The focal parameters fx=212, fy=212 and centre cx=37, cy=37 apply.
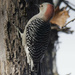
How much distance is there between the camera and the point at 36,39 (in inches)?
181

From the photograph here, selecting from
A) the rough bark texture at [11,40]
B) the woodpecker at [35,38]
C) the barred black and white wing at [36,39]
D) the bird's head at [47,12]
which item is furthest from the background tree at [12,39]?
the bird's head at [47,12]

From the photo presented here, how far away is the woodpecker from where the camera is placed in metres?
4.48

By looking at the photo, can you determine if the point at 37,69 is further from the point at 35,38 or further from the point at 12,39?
the point at 12,39

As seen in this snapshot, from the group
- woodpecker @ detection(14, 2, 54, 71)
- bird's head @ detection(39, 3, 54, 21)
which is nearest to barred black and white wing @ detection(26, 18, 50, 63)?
woodpecker @ detection(14, 2, 54, 71)

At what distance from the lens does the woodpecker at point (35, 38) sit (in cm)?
448

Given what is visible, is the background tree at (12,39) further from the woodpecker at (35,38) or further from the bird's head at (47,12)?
the bird's head at (47,12)

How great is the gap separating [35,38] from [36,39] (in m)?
0.03

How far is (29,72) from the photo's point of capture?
171 inches

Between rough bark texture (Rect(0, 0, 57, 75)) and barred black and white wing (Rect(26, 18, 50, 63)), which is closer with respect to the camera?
rough bark texture (Rect(0, 0, 57, 75))

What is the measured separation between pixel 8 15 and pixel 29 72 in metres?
1.24

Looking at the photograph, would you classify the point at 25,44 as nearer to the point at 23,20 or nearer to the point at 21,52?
the point at 21,52

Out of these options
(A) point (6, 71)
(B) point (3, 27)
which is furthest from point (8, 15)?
(A) point (6, 71)

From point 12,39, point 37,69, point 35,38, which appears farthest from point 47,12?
point 37,69

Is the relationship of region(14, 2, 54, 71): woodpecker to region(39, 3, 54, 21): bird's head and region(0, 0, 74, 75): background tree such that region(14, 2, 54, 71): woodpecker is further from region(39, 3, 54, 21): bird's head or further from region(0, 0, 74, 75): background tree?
region(0, 0, 74, 75): background tree
